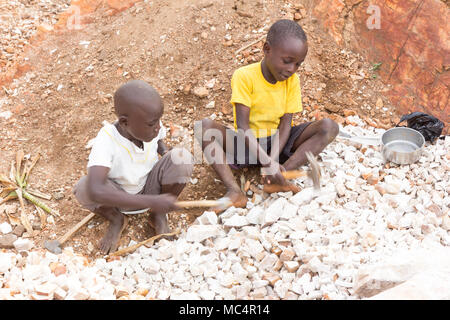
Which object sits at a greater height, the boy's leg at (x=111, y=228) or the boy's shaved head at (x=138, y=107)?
the boy's shaved head at (x=138, y=107)

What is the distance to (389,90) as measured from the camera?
3816 mm

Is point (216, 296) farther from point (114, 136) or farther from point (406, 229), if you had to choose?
point (406, 229)

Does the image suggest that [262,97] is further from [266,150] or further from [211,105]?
[211,105]

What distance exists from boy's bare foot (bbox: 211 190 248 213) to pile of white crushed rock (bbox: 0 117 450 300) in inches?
2.0

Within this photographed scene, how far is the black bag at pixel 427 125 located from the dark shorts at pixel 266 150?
2.77 ft

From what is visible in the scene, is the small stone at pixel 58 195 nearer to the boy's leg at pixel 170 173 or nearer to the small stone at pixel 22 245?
the small stone at pixel 22 245

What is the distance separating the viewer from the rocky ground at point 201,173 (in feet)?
7.65

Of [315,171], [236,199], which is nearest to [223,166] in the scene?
[236,199]

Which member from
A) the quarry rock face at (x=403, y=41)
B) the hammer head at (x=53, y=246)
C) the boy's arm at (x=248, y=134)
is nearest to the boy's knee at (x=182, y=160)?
the boy's arm at (x=248, y=134)

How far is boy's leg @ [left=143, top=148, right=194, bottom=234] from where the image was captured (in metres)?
2.62

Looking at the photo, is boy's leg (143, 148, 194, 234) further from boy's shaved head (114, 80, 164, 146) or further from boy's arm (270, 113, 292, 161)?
boy's arm (270, 113, 292, 161)

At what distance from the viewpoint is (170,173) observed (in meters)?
2.62
